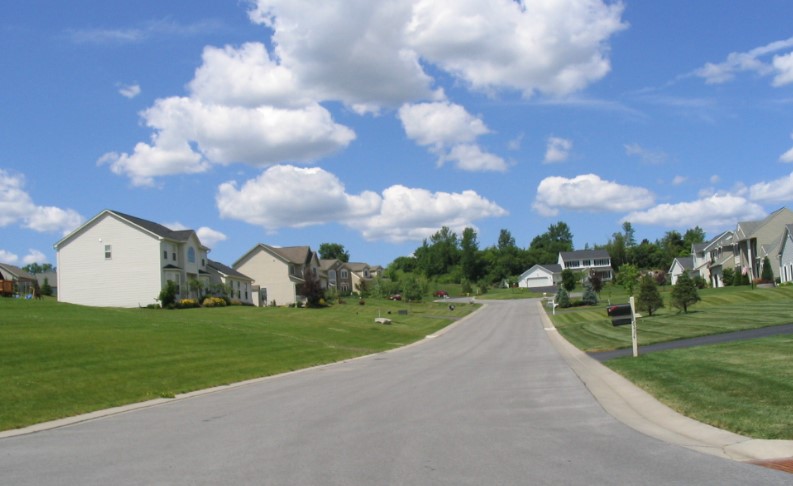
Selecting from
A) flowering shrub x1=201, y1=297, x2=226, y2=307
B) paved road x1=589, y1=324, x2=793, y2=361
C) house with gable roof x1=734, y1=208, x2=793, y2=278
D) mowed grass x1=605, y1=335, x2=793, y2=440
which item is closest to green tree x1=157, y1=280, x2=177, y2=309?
flowering shrub x1=201, y1=297, x2=226, y2=307

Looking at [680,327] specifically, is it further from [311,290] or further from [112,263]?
[311,290]

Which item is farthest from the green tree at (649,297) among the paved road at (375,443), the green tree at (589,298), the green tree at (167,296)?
the green tree at (167,296)

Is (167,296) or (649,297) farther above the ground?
(167,296)

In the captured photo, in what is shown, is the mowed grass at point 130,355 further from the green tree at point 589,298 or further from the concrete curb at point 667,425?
the green tree at point 589,298

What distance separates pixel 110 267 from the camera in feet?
191

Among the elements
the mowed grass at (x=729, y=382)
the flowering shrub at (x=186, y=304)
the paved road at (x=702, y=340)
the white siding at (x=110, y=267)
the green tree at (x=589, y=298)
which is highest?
the white siding at (x=110, y=267)

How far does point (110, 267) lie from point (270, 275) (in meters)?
26.4

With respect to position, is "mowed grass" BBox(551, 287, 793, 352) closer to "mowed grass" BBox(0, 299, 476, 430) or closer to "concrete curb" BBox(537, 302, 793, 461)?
"mowed grass" BBox(0, 299, 476, 430)

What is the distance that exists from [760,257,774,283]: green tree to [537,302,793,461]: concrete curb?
57.1 metres

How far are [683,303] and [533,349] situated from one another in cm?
1496

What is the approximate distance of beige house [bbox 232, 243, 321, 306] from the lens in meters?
82.1

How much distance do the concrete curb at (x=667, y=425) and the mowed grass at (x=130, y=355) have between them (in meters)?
12.1

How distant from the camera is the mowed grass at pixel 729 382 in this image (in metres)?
10.6

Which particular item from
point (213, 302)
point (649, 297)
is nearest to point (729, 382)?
point (649, 297)
